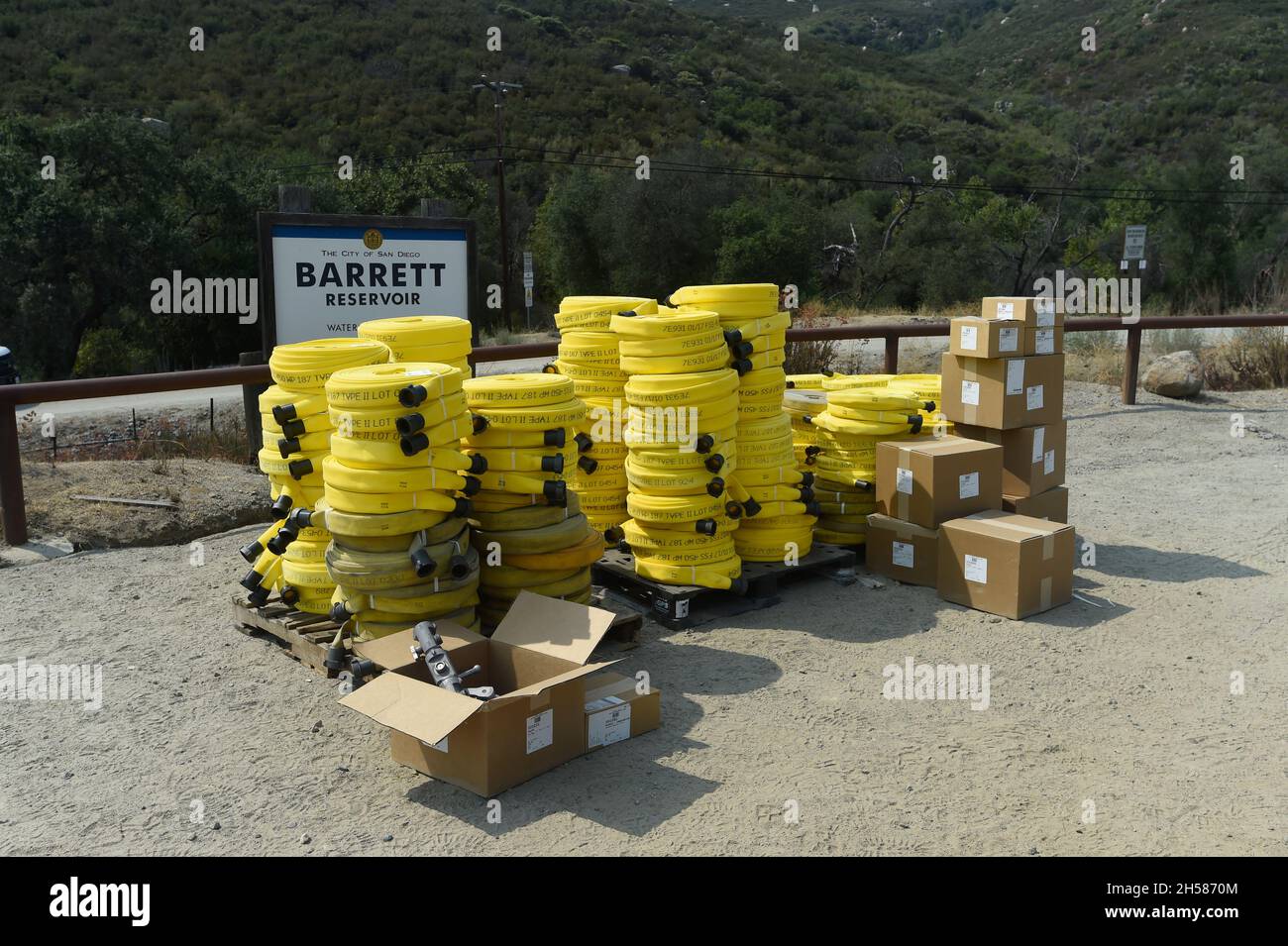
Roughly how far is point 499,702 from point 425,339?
8.90 ft

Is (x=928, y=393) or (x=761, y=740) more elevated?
(x=928, y=393)

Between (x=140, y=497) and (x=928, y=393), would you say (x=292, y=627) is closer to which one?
(x=140, y=497)

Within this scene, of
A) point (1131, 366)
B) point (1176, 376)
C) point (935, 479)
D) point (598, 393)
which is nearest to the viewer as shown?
point (935, 479)

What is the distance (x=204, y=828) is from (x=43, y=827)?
0.55 m

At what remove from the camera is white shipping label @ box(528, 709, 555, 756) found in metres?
4.12

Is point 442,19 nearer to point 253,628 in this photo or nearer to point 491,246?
point 491,246

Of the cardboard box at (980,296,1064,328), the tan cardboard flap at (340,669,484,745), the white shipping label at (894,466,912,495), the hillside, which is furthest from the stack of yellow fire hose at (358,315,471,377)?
the hillside

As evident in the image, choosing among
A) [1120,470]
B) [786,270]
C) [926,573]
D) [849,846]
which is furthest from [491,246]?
[849,846]

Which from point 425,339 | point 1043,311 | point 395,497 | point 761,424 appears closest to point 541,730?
point 395,497

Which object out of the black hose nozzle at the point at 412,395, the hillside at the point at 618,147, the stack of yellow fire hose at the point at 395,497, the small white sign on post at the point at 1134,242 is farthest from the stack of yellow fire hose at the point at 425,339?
the hillside at the point at 618,147

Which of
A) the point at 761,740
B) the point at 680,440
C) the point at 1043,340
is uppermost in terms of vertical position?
the point at 1043,340

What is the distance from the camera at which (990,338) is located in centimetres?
668

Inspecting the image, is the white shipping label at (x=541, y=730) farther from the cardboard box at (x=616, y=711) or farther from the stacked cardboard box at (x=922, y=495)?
the stacked cardboard box at (x=922, y=495)

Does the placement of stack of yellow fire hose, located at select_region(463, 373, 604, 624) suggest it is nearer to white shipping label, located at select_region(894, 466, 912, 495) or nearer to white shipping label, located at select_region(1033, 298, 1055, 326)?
white shipping label, located at select_region(894, 466, 912, 495)
